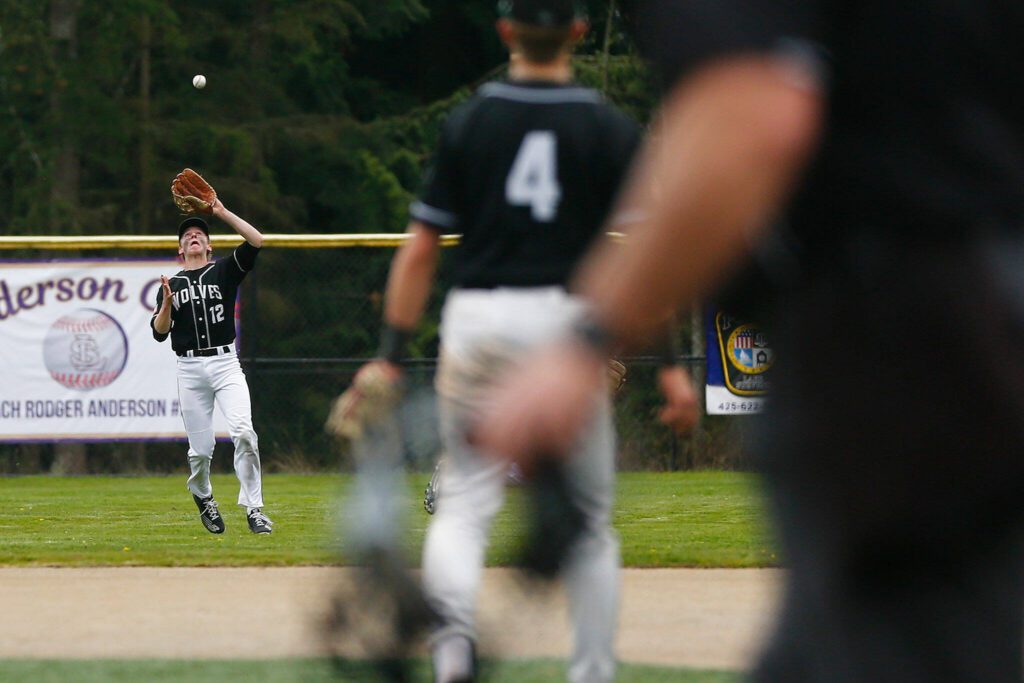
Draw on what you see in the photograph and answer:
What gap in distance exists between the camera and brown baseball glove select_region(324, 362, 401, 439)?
3.99 meters

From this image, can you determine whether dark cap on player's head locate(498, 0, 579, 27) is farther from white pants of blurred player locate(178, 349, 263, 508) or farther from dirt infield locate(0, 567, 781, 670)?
white pants of blurred player locate(178, 349, 263, 508)

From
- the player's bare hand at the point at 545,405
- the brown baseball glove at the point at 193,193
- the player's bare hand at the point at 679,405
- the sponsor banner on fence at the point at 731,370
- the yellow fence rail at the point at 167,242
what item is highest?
the player's bare hand at the point at 545,405

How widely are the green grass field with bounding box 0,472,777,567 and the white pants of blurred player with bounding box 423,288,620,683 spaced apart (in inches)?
30.8

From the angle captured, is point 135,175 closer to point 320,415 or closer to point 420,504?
point 320,415

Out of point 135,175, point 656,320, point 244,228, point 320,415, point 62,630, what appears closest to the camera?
point 656,320

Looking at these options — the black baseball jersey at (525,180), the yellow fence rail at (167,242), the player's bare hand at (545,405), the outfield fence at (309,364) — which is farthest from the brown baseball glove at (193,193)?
the player's bare hand at (545,405)

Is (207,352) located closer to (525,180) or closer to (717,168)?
(525,180)

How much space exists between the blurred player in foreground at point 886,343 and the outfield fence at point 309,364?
50.8 ft

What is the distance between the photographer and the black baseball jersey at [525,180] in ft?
14.7

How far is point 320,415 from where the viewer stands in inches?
746

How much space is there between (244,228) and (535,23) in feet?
21.8

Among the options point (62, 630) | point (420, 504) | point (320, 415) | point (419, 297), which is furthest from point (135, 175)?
point (419, 297)

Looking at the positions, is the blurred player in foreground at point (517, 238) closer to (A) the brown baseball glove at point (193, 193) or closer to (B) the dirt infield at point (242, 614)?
(B) the dirt infield at point (242, 614)

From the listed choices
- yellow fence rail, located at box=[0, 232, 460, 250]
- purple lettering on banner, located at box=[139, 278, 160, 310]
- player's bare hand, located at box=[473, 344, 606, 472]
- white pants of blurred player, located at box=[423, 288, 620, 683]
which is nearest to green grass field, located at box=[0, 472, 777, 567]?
white pants of blurred player, located at box=[423, 288, 620, 683]
